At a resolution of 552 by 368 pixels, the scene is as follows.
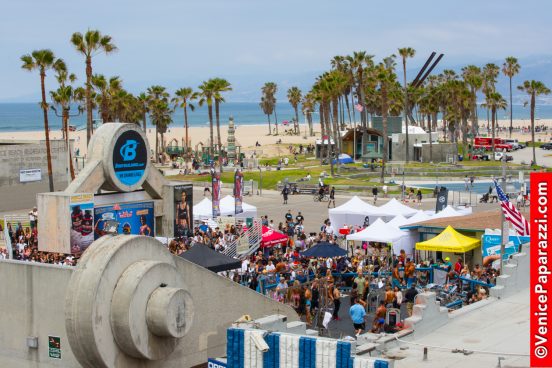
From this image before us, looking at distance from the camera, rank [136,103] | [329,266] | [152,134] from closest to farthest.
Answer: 1. [329,266]
2. [136,103]
3. [152,134]

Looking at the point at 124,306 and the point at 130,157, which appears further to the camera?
the point at 130,157

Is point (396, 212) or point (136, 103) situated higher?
point (136, 103)

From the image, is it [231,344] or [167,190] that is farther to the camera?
[167,190]

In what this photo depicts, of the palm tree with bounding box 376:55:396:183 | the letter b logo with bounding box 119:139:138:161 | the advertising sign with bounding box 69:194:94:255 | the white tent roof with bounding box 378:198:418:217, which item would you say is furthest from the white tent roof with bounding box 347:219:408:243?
the palm tree with bounding box 376:55:396:183

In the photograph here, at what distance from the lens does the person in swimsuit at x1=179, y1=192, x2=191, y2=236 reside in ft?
104

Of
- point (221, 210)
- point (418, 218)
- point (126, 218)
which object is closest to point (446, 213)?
point (418, 218)

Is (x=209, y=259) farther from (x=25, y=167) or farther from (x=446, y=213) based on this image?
(x=25, y=167)

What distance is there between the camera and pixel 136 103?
96.5 metres

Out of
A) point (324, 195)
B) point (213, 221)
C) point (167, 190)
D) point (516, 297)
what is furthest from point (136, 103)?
point (516, 297)

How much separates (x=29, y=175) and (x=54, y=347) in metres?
36.5

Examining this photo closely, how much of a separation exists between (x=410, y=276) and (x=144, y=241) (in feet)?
36.2

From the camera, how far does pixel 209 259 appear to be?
84.9 feet

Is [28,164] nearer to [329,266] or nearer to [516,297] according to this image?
[329,266]

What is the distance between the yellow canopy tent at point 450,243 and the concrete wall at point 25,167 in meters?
30.9
